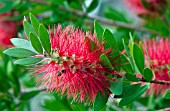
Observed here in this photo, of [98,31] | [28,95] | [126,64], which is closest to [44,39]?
[98,31]

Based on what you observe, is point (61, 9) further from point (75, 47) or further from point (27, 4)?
point (75, 47)

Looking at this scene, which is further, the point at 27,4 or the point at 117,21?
the point at 117,21

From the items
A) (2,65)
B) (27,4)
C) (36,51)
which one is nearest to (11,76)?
(2,65)

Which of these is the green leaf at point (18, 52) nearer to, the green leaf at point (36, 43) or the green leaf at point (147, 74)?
the green leaf at point (36, 43)

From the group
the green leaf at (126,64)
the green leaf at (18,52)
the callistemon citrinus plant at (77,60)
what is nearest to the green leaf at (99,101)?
the callistemon citrinus plant at (77,60)

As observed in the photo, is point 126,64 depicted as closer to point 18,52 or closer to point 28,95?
point 18,52

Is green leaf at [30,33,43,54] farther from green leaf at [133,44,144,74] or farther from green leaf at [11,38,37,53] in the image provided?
green leaf at [133,44,144,74]
